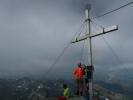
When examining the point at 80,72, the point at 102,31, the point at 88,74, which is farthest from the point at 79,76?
the point at 102,31

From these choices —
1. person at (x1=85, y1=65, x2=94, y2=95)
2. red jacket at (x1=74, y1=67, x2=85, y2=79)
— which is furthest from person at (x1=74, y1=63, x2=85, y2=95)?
person at (x1=85, y1=65, x2=94, y2=95)

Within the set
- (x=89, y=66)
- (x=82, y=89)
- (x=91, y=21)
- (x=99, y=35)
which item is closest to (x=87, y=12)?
(x=91, y=21)

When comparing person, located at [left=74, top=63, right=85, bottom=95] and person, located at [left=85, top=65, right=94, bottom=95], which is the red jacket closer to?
person, located at [left=74, top=63, right=85, bottom=95]

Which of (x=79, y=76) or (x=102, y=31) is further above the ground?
(x=102, y=31)

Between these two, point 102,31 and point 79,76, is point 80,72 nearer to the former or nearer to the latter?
point 79,76

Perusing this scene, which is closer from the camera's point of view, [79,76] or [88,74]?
[88,74]

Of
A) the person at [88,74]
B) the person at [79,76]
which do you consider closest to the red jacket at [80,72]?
the person at [79,76]

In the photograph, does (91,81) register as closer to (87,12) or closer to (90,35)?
(90,35)

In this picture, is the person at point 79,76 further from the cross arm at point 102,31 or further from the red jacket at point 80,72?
the cross arm at point 102,31

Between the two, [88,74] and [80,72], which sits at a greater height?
[80,72]

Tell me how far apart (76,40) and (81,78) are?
370 centimetres

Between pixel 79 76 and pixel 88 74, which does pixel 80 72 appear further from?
pixel 88 74

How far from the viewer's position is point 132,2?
18859mm

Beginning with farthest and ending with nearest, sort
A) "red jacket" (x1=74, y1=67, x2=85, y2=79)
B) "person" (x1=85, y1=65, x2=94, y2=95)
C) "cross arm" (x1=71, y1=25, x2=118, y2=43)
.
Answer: "red jacket" (x1=74, y1=67, x2=85, y2=79), "person" (x1=85, y1=65, x2=94, y2=95), "cross arm" (x1=71, y1=25, x2=118, y2=43)
